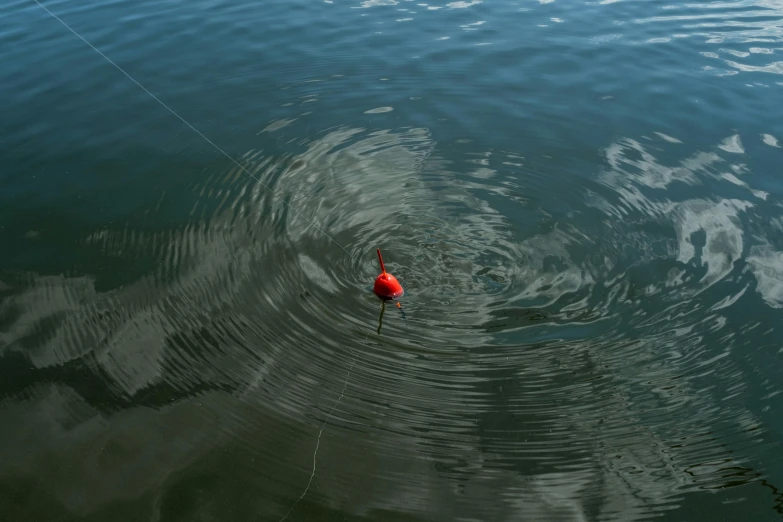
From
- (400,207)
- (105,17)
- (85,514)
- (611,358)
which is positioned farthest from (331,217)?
(105,17)

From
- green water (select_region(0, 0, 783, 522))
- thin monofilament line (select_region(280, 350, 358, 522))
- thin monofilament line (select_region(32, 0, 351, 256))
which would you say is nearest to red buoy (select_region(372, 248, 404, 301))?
green water (select_region(0, 0, 783, 522))

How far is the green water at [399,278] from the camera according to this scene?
15.4ft

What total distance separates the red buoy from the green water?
14 centimetres

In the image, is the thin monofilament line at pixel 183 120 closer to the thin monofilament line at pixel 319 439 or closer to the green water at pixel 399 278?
the green water at pixel 399 278

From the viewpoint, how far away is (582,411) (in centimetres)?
506

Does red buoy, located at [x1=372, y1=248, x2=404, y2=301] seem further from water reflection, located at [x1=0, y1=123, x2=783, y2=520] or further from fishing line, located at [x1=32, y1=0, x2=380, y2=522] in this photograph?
fishing line, located at [x1=32, y1=0, x2=380, y2=522]

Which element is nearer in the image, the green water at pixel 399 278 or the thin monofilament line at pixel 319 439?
the thin monofilament line at pixel 319 439

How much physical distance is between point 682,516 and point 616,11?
9484 millimetres

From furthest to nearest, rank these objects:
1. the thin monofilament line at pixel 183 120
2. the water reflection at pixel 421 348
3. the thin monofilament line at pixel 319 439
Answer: the thin monofilament line at pixel 183 120, the water reflection at pixel 421 348, the thin monofilament line at pixel 319 439

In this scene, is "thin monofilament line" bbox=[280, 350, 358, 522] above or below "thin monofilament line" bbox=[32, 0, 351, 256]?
below

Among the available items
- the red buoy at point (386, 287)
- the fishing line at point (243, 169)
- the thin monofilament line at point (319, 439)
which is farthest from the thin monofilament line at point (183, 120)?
the thin monofilament line at point (319, 439)

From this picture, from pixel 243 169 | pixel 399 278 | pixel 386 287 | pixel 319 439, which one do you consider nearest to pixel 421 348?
pixel 386 287

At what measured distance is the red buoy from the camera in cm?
580

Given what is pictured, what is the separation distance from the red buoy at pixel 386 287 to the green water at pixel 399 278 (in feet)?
0.46
